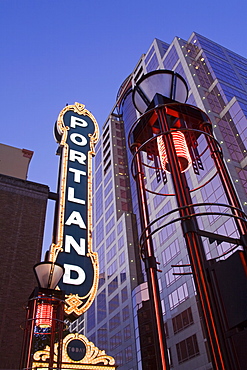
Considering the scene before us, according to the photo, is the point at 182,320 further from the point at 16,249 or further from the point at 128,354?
the point at 16,249

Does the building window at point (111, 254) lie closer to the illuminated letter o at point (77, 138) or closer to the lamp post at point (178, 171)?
the illuminated letter o at point (77, 138)

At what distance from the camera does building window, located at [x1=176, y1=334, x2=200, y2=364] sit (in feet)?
134

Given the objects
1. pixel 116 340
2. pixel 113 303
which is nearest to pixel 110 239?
pixel 113 303

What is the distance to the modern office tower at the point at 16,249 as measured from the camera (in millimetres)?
13773

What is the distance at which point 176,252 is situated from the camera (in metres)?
48.7

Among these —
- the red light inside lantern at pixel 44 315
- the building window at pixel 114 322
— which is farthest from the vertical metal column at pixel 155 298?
the building window at pixel 114 322

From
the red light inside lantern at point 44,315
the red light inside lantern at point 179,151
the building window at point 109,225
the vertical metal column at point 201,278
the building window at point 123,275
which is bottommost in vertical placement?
the vertical metal column at point 201,278

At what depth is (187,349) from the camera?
42250 mm

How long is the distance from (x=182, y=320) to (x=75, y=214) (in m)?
33.5

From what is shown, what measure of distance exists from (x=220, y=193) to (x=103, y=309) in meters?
40.7

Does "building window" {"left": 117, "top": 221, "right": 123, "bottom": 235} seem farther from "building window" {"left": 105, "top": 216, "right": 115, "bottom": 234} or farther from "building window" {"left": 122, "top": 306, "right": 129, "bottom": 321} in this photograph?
"building window" {"left": 122, "top": 306, "right": 129, "bottom": 321}

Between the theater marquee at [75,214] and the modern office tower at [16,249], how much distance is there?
2.11 meters

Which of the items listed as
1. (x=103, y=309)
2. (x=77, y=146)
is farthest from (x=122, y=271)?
(x=77, y=146)

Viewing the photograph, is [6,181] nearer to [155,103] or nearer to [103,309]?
[155,103]
